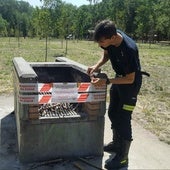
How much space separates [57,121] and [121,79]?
1144mm

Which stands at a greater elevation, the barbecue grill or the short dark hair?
the short dark hair

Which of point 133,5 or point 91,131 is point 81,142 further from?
point 133,5

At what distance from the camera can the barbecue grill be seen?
4.61m

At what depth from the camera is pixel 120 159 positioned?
4758 mm

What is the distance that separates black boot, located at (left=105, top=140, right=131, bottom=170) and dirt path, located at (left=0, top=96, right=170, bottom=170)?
14 cm

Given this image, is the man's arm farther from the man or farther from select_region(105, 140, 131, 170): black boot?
select_region(105, 140, 131, 170): black boot

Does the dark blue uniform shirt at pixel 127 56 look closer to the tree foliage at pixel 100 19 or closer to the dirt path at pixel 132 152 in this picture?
the dirt path at pixel 132 152

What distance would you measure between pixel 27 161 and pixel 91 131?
3.35 ft

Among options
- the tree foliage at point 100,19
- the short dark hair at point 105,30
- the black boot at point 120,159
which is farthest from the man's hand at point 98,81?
the tree foliage at point 100,19

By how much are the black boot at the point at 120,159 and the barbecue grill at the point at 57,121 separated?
1.34 ft

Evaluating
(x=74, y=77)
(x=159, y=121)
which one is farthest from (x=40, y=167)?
(x=159, y=121)

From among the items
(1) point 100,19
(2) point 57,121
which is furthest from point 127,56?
(1) point 100,19

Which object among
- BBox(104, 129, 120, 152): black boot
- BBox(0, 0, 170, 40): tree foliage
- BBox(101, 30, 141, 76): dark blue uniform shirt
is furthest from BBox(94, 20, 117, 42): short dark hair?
BBox(0, 0, 170, 40): tree foliage

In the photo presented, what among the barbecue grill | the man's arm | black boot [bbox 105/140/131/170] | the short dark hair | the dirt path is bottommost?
the dirt path
